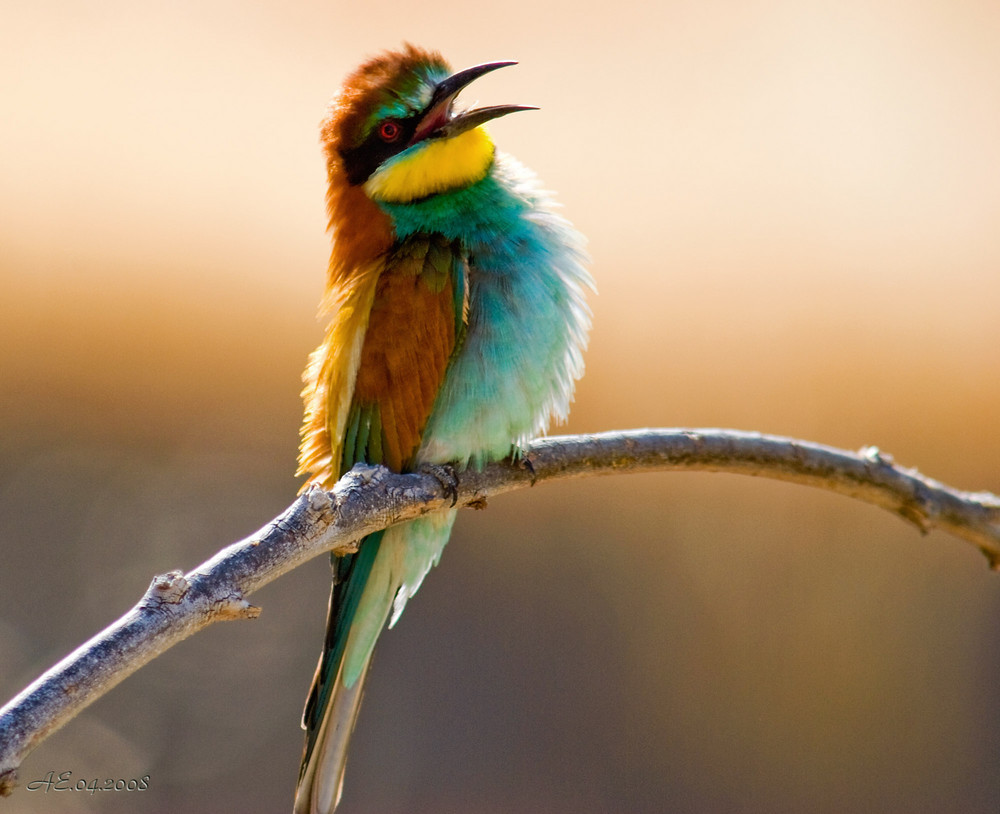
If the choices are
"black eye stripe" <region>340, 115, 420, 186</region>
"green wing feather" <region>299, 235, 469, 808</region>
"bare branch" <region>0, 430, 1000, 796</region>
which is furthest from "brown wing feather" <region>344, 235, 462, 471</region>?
"black eye stripe" <region>340, 115, 420, 186</region>

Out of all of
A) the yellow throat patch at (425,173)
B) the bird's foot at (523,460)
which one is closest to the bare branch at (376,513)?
the bird's foot at (523,460)

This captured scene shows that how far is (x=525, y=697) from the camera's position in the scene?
3.01 metres

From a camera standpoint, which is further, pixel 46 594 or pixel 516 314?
pixel 46 594

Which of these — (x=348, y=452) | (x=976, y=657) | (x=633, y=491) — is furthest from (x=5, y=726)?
(x=976, y=657)

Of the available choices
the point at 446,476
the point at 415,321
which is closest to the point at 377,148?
the point at 415,321

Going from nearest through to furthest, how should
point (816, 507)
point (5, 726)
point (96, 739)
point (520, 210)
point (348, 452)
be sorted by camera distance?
point (5, 726) < point (348, 452) < point (520, 210) < point (96, 739) < point (816, 507)

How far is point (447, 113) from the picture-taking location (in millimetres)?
1928

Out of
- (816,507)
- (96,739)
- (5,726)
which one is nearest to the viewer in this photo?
(5,726)

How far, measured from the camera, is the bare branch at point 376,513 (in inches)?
37.2

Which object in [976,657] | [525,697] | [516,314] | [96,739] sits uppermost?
[516,314]

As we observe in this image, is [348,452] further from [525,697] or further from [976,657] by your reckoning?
[976,657]

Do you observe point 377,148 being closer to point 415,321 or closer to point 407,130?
point 407,130

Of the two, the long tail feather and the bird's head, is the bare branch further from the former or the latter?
the bird's head

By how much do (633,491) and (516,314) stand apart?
5.12 ft
